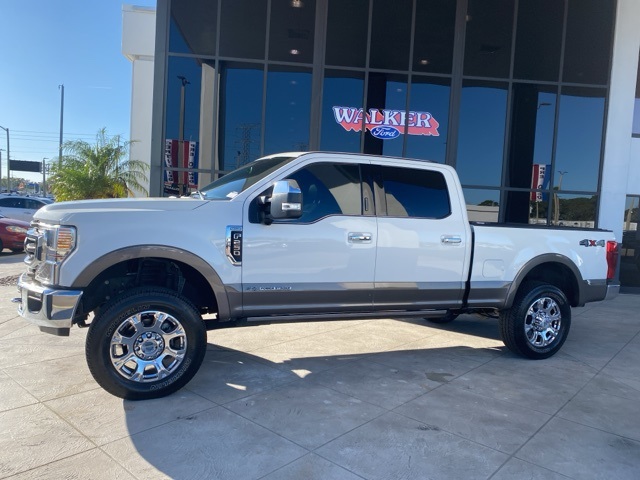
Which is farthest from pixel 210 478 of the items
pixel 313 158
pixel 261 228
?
pixel 313 158

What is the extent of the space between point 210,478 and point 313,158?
282cm

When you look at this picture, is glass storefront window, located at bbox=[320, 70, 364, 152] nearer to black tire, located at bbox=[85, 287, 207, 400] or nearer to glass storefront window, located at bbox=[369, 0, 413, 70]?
glass storefront window, located at bbox=[369, 0, 413, 70]

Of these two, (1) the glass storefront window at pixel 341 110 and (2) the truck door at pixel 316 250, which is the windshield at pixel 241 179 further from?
(1) the glass storefront window at pixel 341 110

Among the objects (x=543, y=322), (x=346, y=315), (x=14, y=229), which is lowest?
(x=14, y=229)

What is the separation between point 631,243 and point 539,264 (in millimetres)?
8406

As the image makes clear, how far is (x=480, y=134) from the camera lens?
37.8 feet

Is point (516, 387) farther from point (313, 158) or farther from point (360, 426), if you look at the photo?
point (313, 158)

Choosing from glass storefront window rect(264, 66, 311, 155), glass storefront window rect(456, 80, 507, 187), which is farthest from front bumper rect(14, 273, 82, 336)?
glass storefront window rect(456, 80, 507, 187)

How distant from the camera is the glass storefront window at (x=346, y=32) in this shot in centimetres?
1122

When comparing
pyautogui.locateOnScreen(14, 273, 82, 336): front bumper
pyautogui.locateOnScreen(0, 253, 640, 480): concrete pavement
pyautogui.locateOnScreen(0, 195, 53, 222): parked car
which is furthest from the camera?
pyautogui.locateOnScreen(0, 195, 53, 222): parked car

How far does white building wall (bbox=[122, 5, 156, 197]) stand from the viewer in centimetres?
1608

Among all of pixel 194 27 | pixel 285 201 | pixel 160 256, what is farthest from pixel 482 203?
pixel 160 256

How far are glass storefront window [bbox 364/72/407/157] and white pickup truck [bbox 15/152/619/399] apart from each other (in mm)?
6412

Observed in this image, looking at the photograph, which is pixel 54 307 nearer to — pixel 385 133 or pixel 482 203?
pixel 385 133
